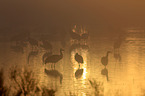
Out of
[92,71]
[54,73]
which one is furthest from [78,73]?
[54,73]

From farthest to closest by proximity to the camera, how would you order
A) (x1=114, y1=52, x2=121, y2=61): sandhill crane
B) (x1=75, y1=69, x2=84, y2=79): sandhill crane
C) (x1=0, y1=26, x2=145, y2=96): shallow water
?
(x1=114, y1=52, x2=121, y2=61): sandhill crane → (x1=75, y1=69, x2=84, y2=79): sandhill crane → (x1=0, y1=26, x2=145, y2=96): shallow water

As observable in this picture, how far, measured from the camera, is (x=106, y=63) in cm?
732

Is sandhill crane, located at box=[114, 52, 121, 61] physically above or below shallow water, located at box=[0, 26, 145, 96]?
above

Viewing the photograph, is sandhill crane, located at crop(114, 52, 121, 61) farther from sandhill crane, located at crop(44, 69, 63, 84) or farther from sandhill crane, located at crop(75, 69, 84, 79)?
sandhill crane, located at crop(44, 69, 63, 84)

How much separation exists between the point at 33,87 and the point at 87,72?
2.09 metres

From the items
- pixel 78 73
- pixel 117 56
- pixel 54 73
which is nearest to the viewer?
pixel 78 73

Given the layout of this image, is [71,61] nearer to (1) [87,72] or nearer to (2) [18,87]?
(1) [87,72]

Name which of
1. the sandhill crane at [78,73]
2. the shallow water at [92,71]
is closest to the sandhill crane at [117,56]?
the shallow water at [92,71]

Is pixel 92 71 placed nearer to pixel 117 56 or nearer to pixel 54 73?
pixel 54 73

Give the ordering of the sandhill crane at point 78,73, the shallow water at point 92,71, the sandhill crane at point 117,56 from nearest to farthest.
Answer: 1. the shallow water at point 92,71
2. the sandhill crane at point 78,73
3. the sandhill crane at point 117,56

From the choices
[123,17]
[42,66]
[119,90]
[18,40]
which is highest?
[123,17]

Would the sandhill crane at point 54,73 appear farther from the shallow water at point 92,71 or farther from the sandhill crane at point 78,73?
the sandhill crane at point 78,73

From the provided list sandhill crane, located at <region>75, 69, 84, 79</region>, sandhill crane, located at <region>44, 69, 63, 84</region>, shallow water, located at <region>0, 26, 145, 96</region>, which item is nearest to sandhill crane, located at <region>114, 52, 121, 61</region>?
shallow water, located at <region>0, 26, 145, 96</region>

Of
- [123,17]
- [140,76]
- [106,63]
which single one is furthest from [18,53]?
A: [123,17]
